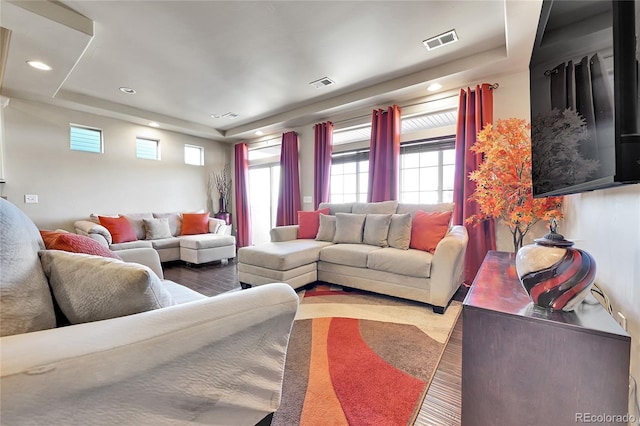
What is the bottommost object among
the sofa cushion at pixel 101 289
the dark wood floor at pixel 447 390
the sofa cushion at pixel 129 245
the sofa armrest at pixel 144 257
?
the dark wood floor at pixel 447 390

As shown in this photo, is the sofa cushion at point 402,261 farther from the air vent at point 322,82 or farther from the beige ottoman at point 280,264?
the air vent at point 322,82

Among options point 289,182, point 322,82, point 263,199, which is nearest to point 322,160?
point 289,182

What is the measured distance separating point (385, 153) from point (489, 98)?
1.33 meters

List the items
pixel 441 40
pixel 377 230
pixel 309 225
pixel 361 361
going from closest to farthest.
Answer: pixel 361 361
pixel 441 40
pixel 377 230
pixel 309 225

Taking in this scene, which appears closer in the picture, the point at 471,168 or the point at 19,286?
the point at 19,286

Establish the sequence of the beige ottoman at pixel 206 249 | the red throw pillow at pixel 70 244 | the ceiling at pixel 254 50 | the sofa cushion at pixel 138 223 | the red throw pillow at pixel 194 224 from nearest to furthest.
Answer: the red throw pillow at pixel 70 244 → the ceiling at pixel 254 50 → the beige ottoman at pixel 206 249 → the sofa cushion at pixel 138 223 → the red throw pillow at pixel 194 224

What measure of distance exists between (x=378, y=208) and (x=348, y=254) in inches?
32.7

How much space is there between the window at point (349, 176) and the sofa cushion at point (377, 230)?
4.39 ft

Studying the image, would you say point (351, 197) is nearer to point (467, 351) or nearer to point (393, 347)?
point (393, 347)

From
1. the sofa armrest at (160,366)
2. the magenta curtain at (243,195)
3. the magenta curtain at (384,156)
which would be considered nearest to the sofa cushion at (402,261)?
the magenta curtain at (384,156)

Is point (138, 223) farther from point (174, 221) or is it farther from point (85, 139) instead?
point (85, 139)

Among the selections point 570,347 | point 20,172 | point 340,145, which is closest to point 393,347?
point 570,347

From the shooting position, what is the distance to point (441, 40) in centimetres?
255

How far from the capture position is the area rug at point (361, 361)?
121 cm
